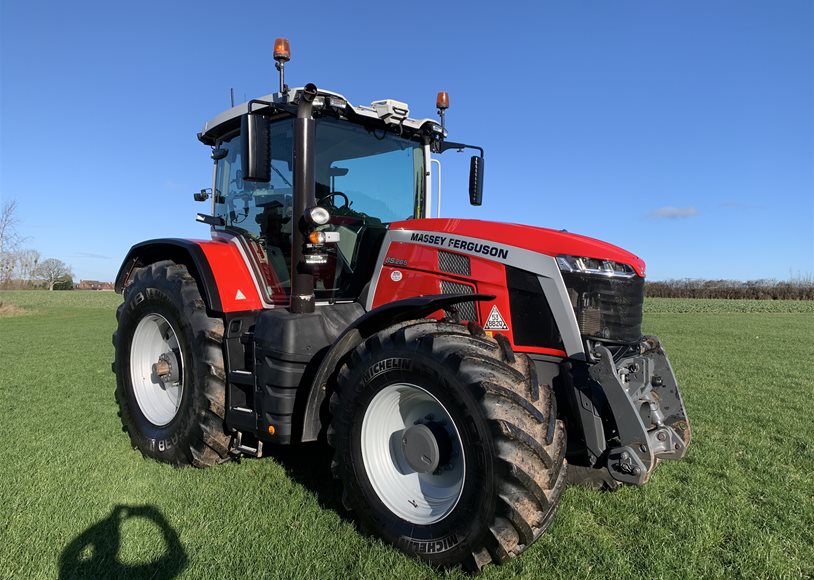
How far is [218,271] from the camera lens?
3.96 meters

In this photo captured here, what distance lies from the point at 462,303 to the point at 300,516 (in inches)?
60.1

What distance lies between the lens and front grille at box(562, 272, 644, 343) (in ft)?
9.65

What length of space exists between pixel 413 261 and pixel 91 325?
18.2 m

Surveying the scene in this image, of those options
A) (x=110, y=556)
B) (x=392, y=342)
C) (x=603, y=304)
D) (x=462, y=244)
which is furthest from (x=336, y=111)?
(x=110, y=556)

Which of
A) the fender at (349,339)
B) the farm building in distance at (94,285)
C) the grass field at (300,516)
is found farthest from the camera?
the farm building in distance at (94,285)

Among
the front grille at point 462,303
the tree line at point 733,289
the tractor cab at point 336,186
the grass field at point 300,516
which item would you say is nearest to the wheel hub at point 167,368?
the grass field at point 300,516

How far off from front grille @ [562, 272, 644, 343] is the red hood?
0.13 m

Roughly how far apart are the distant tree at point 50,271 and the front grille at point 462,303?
5453cm

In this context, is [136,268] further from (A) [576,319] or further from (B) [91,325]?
(B) [91,325]

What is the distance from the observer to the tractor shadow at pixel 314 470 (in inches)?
136

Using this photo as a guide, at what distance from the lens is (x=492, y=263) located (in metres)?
3.13

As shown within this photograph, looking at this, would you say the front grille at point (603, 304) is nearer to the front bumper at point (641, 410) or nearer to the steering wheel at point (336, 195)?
the front bumper at point (641, 410)

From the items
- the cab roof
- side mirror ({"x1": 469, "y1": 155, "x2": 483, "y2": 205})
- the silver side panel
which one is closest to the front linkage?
the silver side panel

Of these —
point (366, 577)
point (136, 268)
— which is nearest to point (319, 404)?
point (366, 577)
